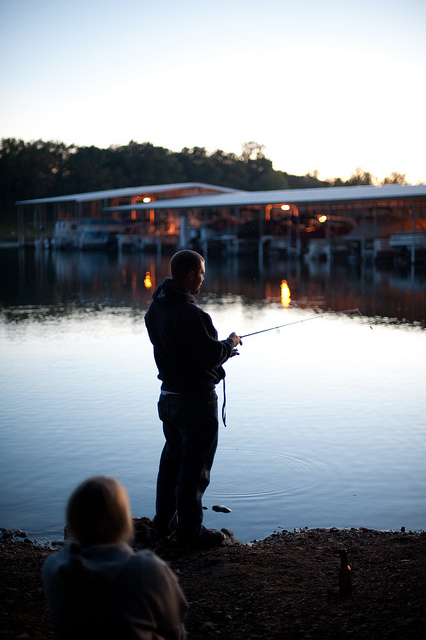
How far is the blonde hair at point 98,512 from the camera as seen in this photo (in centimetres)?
214

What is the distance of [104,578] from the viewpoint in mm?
2178

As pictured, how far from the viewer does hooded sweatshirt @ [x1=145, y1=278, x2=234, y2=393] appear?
4500mm

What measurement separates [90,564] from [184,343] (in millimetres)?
2453

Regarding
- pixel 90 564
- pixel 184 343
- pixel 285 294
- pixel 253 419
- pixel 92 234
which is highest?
pixel 92 234

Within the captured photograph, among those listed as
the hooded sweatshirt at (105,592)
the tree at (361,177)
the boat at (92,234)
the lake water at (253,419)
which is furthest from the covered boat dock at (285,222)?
the tree at (361,177)

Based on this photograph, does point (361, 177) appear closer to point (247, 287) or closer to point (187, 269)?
point (247, 287)

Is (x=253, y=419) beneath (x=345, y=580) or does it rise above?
beneath

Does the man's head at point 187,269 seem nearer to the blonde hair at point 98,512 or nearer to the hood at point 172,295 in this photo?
the hood at point 172,295

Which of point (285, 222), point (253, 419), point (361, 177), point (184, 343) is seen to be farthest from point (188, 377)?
point (361, 177)

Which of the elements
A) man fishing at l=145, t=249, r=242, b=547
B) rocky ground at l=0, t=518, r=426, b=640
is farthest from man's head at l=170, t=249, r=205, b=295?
rocky ground at l=0, t=518, r=426, b=640

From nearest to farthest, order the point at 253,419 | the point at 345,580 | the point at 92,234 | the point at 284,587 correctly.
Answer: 1. the point at 345,580
2. the point at 284,587
3. the point at 253,419
4. the point at 92,234

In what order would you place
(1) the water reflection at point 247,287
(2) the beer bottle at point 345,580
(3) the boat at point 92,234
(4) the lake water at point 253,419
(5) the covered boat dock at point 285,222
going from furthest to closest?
1. (3) the boat at point 92,234
2. (5) the covered boat dock at point 285,222
3. (1) the water reflection at point 247,287
4. (4) the lake water at point 253,419
5. (2) the beer bottle at point 345,580

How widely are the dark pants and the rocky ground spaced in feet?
0.81

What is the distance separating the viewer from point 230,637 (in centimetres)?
345
